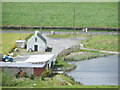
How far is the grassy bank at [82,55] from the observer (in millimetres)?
31578

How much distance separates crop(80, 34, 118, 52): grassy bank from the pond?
235cm

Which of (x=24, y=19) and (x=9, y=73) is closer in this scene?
(x=9, y=73)

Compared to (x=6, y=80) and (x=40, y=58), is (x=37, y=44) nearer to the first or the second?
(x=40, y=58)

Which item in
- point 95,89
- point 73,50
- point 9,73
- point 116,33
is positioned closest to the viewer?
point 95,89

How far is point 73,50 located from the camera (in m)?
33.9

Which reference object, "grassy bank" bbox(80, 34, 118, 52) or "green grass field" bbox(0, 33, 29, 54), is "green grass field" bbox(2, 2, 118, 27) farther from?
"grassy bank" bbox(80, 34, 118, 52)

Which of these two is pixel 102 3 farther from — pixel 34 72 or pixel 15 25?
pixel 34 72

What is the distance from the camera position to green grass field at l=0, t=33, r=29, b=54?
33.8 metres

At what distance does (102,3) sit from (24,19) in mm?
9667

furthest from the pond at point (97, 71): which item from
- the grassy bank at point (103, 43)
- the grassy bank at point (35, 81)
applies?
the grassy bank at point (103, 43)

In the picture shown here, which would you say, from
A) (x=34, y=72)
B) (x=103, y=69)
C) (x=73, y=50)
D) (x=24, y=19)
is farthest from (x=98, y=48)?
(x=24, y=19)

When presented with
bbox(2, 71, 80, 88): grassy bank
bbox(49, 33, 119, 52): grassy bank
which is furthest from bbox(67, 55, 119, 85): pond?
bbox(49, 33, 119, 52): grassy bank

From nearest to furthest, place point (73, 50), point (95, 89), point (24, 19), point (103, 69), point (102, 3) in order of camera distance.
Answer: point (95, 89)
point (103, 69)
point (73, 50)
point (24, 19)
point (102, 3)

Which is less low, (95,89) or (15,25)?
(15,25)
